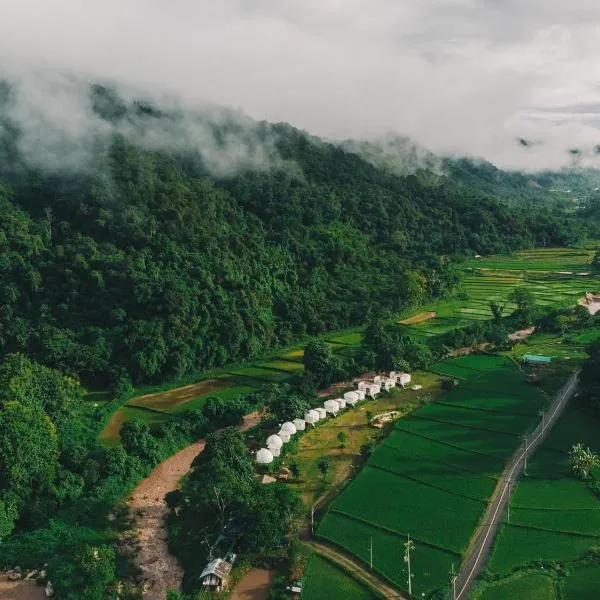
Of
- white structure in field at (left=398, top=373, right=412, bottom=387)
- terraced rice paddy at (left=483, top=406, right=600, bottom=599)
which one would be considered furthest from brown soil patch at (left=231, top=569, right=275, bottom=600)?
white structure in field at (left=398, top=373, right=412, bottom=387)

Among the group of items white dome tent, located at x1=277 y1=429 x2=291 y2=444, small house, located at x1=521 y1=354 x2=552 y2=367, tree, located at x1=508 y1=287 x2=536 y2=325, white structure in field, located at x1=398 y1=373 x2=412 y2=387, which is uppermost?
tree, located at x1=508 y1=287 x2=536 y2=325

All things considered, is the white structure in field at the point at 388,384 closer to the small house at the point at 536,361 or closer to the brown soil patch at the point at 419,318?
the small house at the point at 536,361

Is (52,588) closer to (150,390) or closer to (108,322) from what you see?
(150,390)

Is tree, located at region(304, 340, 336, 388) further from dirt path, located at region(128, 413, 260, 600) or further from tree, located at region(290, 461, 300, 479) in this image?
tree, located at region(290, 461, 300, 479)

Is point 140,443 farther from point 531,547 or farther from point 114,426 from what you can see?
point 531,547

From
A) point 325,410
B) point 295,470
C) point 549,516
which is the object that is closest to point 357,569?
point 295,470

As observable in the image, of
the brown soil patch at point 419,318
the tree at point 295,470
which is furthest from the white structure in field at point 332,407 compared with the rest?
the brown soil patch at point 419,318
